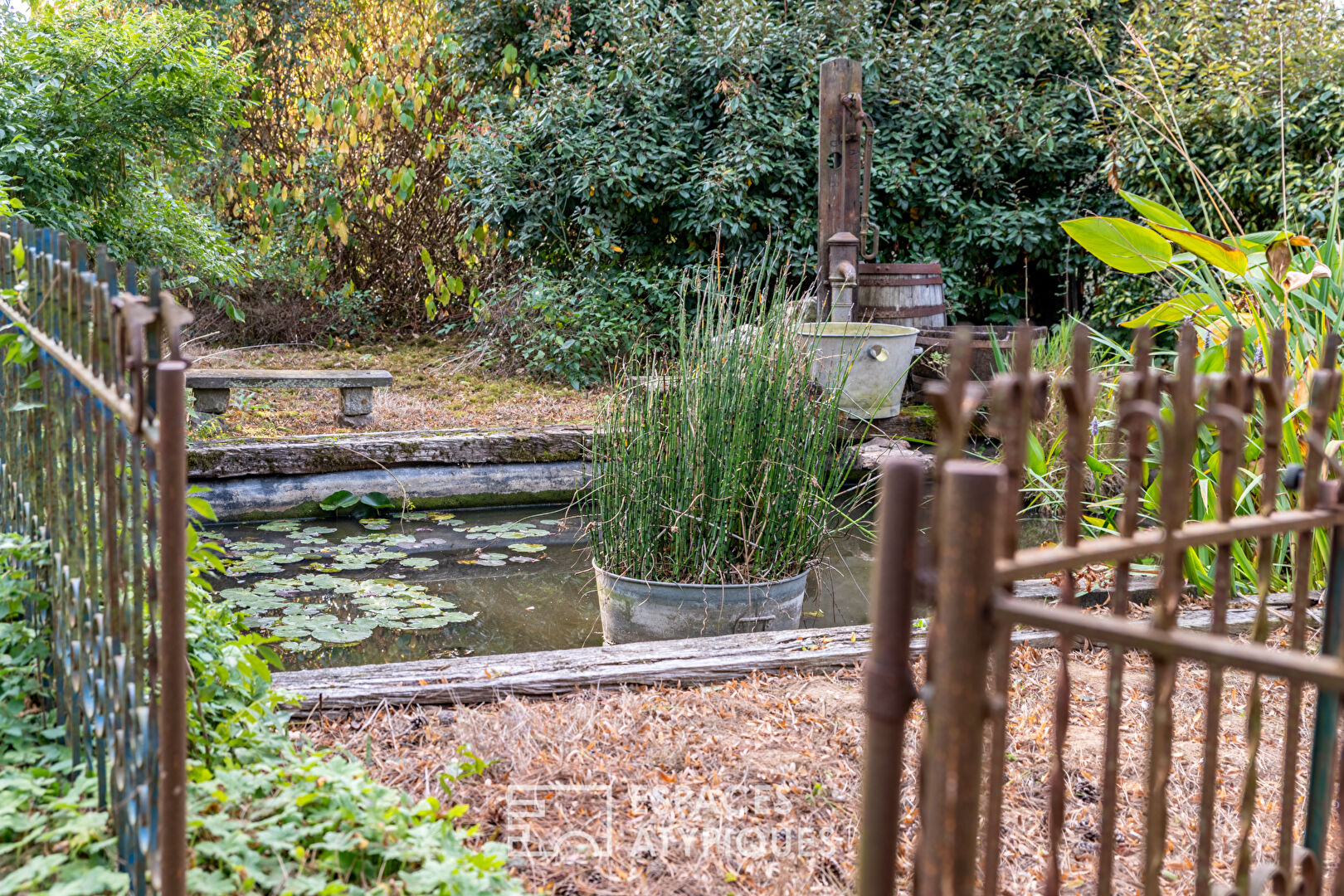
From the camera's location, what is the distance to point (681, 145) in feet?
26.4

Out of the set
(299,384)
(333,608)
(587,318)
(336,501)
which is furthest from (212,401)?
(587,318)

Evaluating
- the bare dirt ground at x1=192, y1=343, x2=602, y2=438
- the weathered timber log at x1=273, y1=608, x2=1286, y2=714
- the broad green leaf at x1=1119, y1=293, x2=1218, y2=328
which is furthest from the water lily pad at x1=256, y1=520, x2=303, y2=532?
the broad green leaf at x1=1119, y1=293, x2=1218, y2=328

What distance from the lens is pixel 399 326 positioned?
10328 mm

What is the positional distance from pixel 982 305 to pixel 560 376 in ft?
11.7

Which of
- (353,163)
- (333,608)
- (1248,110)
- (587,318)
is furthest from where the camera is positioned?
(353,163)

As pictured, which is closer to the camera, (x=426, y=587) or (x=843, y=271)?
(x=426, y=587)

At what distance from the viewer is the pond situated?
3428 millimetres

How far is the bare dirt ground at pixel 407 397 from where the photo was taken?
618 cm

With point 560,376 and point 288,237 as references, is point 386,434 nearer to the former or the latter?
point 560,376

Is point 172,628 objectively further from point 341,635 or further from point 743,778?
point 341,635

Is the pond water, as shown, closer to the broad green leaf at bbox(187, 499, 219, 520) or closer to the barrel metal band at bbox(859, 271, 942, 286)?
the broad green leaf at bbox(187, 499, 219, 520)

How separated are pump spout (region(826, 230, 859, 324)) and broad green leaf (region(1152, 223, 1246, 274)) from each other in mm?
2820

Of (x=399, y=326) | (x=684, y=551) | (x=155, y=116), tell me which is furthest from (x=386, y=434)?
(x=399, y=326)

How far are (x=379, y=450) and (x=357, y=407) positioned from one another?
0.99m
